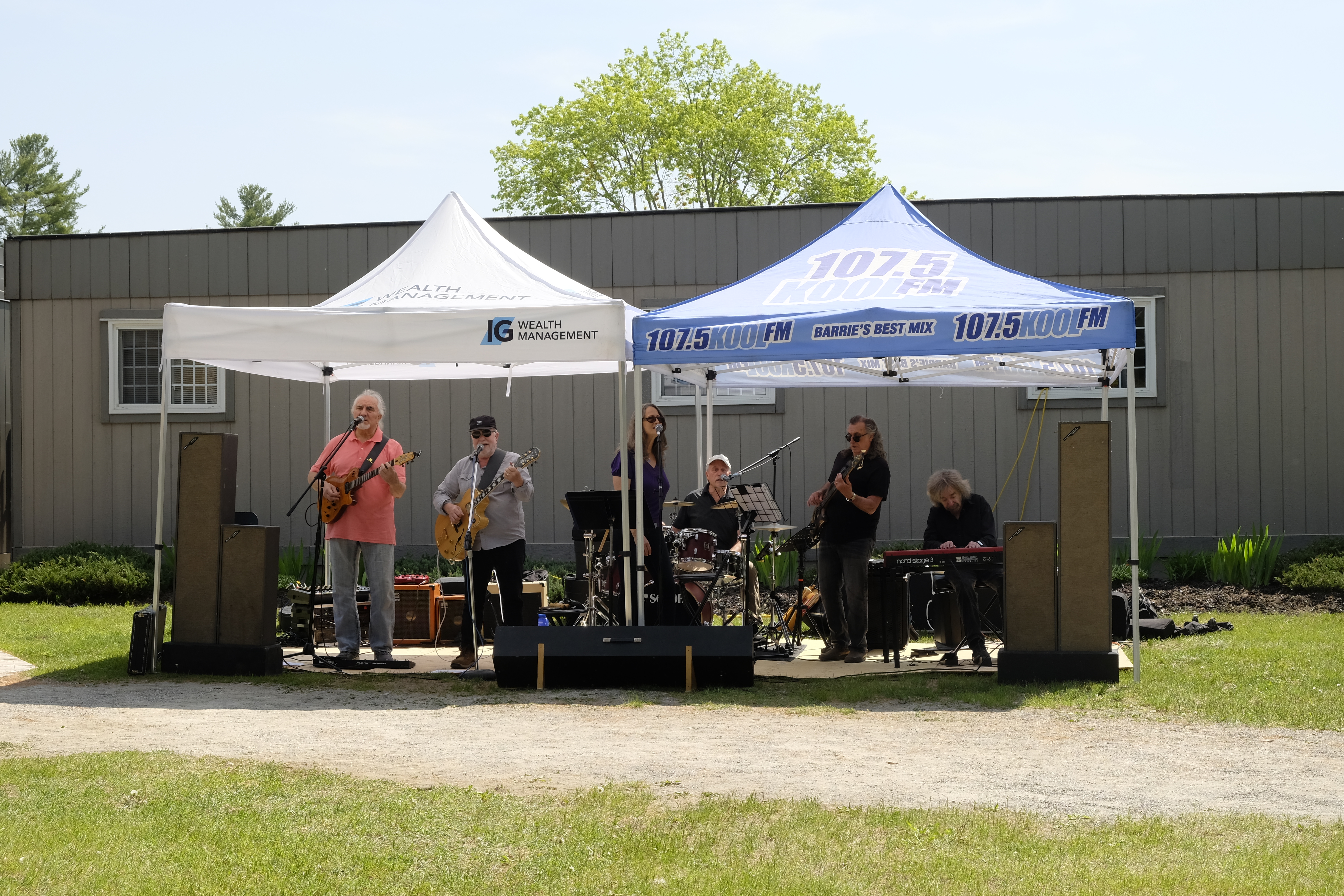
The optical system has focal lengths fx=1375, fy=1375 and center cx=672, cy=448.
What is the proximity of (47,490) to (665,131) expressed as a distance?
29487 millimetres

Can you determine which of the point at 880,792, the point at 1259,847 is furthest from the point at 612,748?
the point at 1259,847

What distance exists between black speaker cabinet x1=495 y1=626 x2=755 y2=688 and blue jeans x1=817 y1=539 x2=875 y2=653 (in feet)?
4.56

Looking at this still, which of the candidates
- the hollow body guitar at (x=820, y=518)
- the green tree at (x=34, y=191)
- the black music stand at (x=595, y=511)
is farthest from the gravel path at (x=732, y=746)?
the green tree at (x=34, y=191)

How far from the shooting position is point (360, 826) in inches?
181

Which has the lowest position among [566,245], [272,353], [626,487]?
[626,487]

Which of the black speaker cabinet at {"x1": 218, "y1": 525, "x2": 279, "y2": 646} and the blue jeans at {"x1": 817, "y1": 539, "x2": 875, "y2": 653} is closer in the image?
the black speaker cabinet at {"x1": 218, "y1": 525, "x2": 279, "y2": 646}

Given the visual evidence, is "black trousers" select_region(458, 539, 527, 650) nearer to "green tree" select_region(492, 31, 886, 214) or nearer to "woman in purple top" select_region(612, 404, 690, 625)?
"woman in purple top" select_region(612, 404, 690, 625)

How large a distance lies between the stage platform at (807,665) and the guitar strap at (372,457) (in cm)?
130

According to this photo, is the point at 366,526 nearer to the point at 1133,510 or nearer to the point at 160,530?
the point at 160,530

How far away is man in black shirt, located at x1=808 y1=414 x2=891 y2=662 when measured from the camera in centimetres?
909

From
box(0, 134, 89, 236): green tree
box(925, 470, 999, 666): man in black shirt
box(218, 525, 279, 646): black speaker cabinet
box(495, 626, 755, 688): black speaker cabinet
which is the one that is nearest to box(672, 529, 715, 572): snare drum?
box(495, 626, 755, 688): black speaker cabinet

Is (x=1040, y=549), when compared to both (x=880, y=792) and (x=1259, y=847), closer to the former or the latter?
(x=880, y=792)

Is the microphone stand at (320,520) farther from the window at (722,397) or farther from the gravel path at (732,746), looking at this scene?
the window at (722,397)

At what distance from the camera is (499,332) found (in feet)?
27.2
